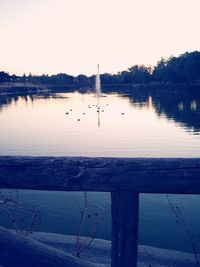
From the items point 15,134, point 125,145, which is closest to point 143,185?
point 125,145

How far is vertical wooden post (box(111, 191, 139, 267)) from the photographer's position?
2.13 m

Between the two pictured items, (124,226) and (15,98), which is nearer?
(124,226)

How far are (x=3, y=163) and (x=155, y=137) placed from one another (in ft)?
85.4

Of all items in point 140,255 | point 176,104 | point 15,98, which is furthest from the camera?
point 15,98

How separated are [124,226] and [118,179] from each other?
1.03 ft

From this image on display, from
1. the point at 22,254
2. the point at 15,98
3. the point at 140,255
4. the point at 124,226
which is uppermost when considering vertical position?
the point at 124,226

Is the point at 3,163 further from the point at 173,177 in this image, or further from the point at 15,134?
the point at 15,134

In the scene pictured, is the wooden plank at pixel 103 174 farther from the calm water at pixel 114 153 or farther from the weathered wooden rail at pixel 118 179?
the calm water at pixel 114 153

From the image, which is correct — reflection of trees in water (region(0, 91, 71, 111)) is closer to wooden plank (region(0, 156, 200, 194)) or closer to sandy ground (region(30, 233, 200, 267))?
sandy ground (region(30, 233, 200, 267))

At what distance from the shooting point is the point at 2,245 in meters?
2.07

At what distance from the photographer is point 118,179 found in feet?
→ 6.98

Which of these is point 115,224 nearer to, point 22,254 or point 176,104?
point 22,254

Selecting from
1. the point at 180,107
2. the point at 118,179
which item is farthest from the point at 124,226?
the point at 180,107

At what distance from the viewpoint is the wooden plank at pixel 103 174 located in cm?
212
